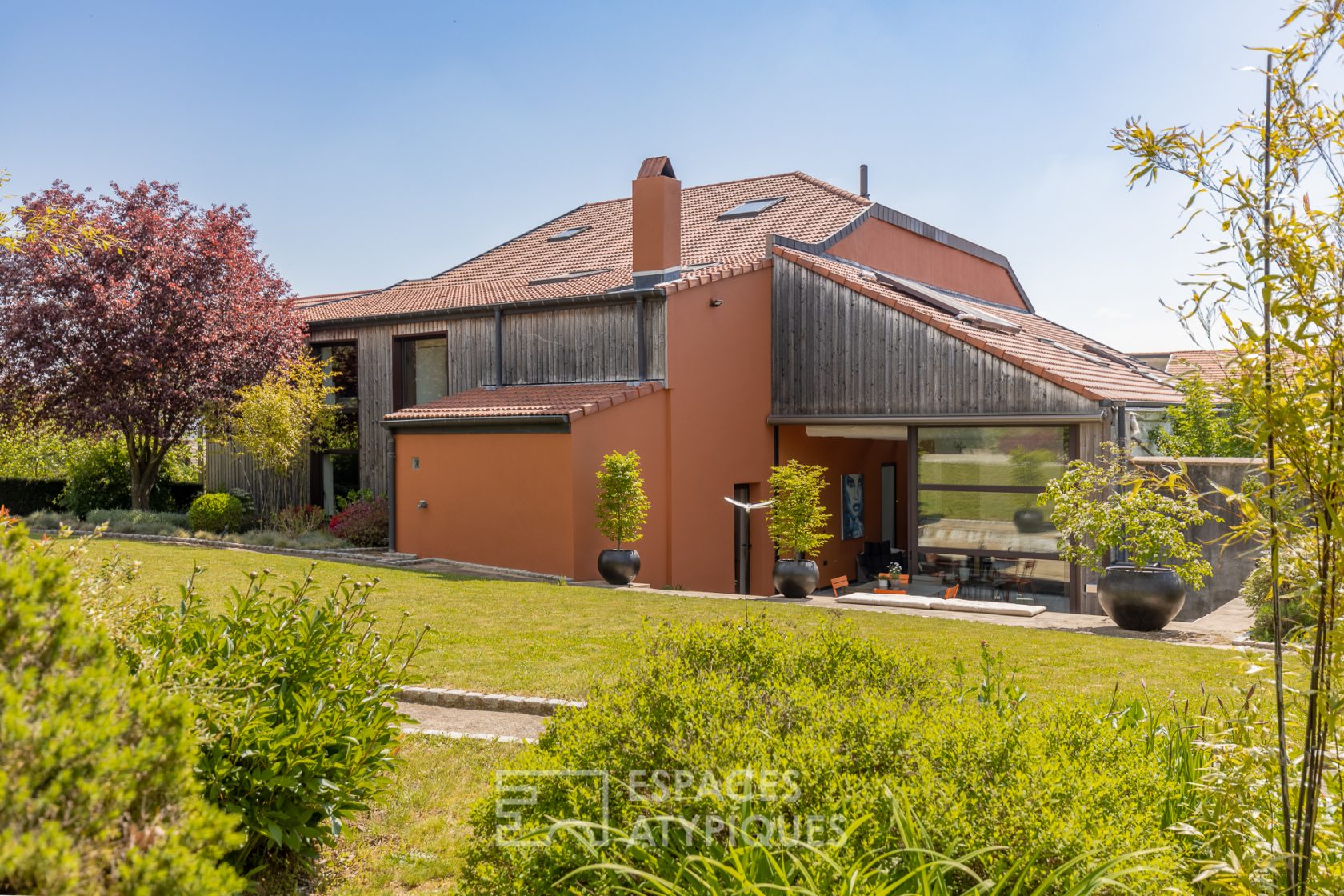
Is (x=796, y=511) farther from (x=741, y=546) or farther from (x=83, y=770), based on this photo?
(x=83, y=770)

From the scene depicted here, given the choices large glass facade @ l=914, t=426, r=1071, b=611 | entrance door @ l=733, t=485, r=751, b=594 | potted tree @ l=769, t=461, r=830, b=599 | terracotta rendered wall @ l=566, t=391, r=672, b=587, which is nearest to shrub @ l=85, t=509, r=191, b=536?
terracotta rendered wall @ l=566, t=391, r=672, b=587

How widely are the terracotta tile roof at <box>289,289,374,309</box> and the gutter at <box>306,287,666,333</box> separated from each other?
5610 mm

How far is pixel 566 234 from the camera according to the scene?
24.6m

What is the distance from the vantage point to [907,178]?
24.2 meters

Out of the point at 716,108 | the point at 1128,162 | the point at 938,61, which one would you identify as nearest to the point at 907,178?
the point at 716,108

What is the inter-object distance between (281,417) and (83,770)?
19.2 meters

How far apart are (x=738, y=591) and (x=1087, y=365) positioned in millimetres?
8171

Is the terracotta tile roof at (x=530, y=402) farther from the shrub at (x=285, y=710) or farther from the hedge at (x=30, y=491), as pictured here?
the hedge at (x=30, y=491)

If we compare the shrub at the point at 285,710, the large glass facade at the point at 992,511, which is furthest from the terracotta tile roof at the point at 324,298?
the shrub at the point at 285,710

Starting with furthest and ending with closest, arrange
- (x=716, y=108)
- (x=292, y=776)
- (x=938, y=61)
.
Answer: (x=716, y=108)
(x=938, y=61)
(x=292, y=776)

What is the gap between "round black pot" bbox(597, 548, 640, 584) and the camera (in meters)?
14.5

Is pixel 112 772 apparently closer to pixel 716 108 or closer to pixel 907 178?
pixel 716 108

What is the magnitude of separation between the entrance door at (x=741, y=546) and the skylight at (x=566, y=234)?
9751mm

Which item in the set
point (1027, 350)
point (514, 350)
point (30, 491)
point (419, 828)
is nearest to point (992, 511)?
point (1027, 350)
